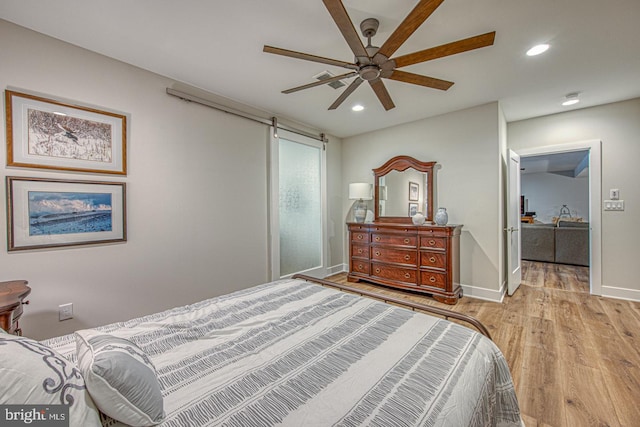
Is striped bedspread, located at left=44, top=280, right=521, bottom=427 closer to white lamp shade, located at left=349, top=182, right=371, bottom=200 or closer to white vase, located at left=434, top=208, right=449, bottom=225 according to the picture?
white vase, located at left=434, top=208, right=449, bottom=225

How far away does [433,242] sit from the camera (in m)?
3.40

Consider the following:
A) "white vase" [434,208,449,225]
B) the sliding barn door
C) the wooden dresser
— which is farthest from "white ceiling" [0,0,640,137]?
the wooden dresser

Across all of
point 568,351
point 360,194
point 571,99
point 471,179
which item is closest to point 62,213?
point 360,194

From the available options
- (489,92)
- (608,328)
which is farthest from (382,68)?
(608,328)

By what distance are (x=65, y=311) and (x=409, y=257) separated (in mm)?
3607

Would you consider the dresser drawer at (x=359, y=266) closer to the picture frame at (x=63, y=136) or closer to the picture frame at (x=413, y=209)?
the picture frame at (x=413, y=209)

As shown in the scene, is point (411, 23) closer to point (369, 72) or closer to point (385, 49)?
point (385, 49)

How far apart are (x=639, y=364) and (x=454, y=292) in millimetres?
1528

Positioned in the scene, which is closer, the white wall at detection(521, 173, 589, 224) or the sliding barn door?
the sliding barn door

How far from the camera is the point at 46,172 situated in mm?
1979

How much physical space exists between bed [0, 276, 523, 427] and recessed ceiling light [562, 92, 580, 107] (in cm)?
336

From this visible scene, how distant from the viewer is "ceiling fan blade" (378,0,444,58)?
132cm

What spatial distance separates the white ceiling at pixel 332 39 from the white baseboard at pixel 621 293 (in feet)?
7.88

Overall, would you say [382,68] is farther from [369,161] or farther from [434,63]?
[369,161]
